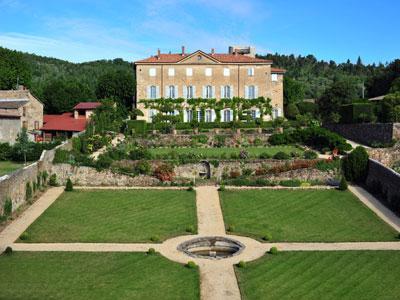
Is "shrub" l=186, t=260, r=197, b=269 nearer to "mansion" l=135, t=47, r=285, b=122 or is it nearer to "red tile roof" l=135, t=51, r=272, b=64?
"mansion" l=135, t=47, r=285, b=122

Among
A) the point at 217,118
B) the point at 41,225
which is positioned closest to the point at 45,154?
the point at 41,225

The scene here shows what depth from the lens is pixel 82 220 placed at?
87.2 feet

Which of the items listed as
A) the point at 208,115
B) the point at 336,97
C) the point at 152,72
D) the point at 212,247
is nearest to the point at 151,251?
the point at 212,247

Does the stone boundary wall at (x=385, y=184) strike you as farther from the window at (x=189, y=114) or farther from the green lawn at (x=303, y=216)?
the window at (x=189, y=114)

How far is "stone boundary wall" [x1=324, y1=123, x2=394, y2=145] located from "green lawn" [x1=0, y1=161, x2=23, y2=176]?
2626 cm

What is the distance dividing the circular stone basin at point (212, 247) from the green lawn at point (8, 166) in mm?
16875

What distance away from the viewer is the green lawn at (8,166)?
36.1 m

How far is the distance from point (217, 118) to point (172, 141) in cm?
1037

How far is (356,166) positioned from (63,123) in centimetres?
3046

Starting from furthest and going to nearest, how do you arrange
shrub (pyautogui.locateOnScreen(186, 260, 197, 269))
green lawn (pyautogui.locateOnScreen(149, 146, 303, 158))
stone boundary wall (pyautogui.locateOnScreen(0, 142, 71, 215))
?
green lawn (pyautogui.locateOnScreen(149, 146, 303, 158)) < stone boundary wall (pyautogui.locateOnScreen(0, 142, 71, 215)) < shrub (pyautogui.locateOnScreen(186, 260, 197, 269))

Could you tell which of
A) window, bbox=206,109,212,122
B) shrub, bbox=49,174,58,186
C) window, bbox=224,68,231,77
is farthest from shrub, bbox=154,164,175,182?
window, bbox=224,68,231,77

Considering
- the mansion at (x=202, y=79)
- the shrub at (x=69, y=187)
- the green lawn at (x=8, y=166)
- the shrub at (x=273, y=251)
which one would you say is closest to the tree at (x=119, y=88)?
the mansion at (x=202, y=79)

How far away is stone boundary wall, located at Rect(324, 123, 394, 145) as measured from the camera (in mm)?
40312

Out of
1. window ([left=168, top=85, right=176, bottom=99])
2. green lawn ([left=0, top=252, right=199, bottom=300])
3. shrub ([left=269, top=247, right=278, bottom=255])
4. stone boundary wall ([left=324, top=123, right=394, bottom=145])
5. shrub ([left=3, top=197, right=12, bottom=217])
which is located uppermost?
window ([left=168, top=85, right=176, bottom=99])
